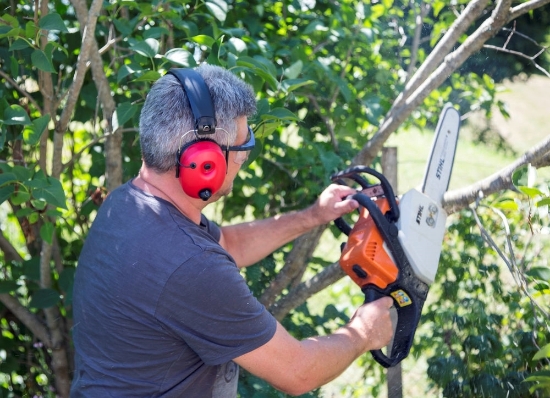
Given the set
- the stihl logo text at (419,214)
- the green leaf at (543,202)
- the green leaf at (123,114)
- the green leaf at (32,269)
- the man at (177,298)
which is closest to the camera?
the green leaf at (543,202)

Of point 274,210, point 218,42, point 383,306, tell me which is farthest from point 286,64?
point 383,306

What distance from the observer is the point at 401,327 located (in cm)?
221

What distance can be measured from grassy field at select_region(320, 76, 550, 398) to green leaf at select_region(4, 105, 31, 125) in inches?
93.8

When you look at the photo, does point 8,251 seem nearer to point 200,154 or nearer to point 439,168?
point 200,154

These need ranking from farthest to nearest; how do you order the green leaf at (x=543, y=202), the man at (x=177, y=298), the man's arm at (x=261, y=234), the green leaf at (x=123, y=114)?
the man's arm at (x=261, y=234) → the green leaf at (x=123, y=114) → the man at (x=177, y=298) → the green leaf at (x=543, y=202)

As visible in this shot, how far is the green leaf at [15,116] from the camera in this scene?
85.0 inches

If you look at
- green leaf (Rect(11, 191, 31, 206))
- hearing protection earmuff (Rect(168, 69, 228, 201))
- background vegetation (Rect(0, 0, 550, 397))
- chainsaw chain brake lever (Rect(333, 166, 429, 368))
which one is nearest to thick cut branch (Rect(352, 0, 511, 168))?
background vegetation (Rect(0, 0, 550, 397))

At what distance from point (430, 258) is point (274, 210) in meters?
1.37

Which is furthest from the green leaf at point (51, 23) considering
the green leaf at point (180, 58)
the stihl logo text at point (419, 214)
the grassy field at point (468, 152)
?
the grassy field at point (468, 152)

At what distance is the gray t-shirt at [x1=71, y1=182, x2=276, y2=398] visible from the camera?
1.74 metres

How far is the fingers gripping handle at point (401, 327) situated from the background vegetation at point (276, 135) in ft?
1.44

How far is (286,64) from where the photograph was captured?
128 inches

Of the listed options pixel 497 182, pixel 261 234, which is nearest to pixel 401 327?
pixel 497 182

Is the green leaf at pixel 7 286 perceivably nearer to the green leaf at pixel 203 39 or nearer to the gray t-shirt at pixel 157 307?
the gray t-shirt at pixel 157 307
